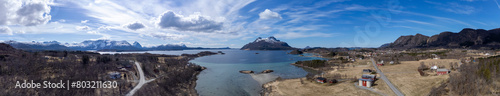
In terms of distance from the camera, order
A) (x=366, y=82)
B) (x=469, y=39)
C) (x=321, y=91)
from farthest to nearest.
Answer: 1. (x=469, y=39)
2. (x=366, y=82)
3. (x=321, y=91)

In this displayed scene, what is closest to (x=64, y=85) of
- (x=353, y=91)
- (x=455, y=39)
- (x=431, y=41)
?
(x=353, y=91)

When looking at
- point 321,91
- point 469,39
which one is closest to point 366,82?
point 321,91

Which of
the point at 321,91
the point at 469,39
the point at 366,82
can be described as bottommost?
the point at 321,91

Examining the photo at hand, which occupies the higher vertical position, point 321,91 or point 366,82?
point 366,82

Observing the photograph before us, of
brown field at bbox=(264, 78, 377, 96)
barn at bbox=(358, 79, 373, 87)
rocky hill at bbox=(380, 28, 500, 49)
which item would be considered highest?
rocky hill at bbox=(380, 28, 500, 49)

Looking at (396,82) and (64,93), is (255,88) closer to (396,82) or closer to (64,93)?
(396,82)

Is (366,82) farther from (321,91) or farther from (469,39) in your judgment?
(469,39)

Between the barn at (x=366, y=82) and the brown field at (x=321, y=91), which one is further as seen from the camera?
the barn at (x=366, y=82)

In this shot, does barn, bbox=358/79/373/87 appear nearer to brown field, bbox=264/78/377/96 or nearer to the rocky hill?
brown field, bbox=264/78/377/96

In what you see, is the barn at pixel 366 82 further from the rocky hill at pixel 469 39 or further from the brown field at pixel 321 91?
the rocky hill at pixel 469 39

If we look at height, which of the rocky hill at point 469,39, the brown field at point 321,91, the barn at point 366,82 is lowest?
the brown field at point 321,91

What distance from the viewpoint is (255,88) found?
30.7 metres

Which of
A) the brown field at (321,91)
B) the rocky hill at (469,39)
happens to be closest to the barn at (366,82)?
the brown field at (321,91)

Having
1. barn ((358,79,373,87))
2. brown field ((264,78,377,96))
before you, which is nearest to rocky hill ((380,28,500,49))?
barn ((358,79,373,87))
